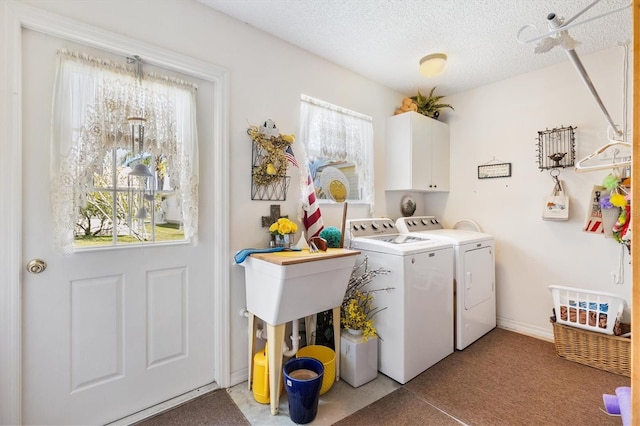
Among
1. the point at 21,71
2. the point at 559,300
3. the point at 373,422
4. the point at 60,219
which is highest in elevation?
the point at 21,71

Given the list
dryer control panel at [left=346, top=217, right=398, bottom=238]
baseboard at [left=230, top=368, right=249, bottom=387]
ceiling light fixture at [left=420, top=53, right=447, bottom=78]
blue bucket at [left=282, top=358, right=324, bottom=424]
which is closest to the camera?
blue bucket at [left=282, top=358, right=324, bottom=424]

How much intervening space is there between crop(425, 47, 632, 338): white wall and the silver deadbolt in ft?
11.3

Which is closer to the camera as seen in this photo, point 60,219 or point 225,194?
point 60,219

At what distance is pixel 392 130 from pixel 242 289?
2.13 meters

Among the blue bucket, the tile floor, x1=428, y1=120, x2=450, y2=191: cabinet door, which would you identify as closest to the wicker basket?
the tile floor

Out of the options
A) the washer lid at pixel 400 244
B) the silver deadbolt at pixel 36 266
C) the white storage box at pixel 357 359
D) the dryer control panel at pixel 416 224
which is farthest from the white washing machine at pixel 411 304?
the silver deadbolt at pixel 36 266

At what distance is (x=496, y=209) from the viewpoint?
117 inches

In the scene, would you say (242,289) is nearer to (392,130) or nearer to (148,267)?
(148,267)

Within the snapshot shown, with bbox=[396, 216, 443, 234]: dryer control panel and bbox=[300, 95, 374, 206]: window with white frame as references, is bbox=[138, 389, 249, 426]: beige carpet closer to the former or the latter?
bbox=[300, 95, 374, 206]: window with white frame

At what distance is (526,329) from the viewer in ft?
9.14

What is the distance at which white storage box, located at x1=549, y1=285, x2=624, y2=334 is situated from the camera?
2123 mm

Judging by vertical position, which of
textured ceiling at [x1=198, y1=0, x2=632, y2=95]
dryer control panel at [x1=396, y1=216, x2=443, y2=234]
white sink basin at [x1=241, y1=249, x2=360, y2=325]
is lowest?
white sink basin at [x1=241, y1=249, x2=360, y2=325]

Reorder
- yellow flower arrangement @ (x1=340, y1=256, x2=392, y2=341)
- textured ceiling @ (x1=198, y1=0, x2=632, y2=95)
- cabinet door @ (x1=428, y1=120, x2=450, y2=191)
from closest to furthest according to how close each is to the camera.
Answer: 1. textured ceiling @ (x1=198, y1=0, x2=632, y2=95)
2. yellow flower arrangement @ (x1=340, y1=256, x2=392, y2=341)
3. cabinet door @ (x1=428, y1=120, x2=450, y2=191)

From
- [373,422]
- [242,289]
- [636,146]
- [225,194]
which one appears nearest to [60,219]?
[225,194]
